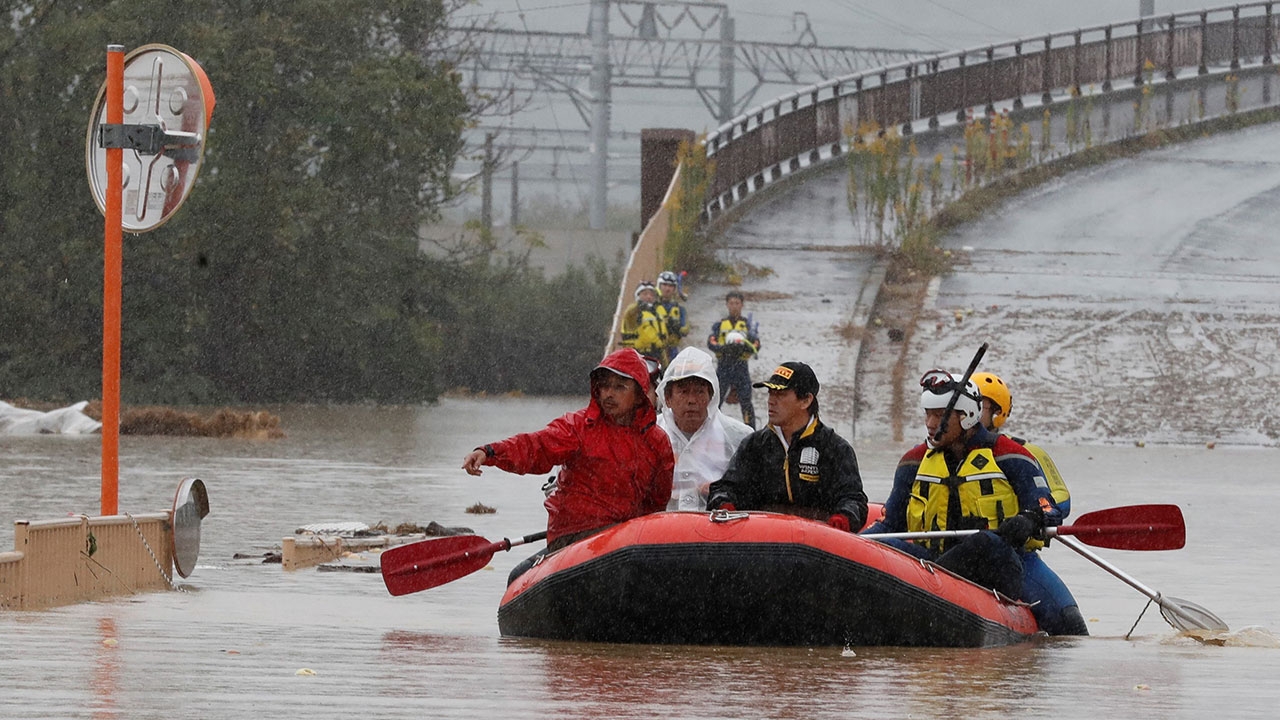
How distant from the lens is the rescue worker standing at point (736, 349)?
2269 centimetres

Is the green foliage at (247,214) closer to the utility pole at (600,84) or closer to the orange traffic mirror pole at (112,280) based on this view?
the utility pole at (600,84)

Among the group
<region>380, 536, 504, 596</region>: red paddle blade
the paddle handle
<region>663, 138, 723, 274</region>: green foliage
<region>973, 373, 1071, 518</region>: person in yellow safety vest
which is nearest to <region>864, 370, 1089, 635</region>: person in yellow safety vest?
<region>973, 373, 1071, 518</region>: person in yellow safety vest

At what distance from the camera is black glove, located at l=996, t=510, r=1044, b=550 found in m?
9.24

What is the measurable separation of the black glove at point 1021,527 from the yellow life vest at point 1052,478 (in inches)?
19.9

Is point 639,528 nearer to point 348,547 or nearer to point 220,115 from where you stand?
point 348,547

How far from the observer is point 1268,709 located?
6801 millimetres

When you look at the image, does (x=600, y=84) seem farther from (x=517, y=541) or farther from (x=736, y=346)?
(x=517, y=541)

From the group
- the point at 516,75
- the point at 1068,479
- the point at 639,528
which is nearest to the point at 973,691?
the point at 639,528

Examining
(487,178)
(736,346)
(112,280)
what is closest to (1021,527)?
(112,280)

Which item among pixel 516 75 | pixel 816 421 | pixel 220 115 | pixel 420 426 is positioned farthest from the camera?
pixel 516 75

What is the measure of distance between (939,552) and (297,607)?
304 cm

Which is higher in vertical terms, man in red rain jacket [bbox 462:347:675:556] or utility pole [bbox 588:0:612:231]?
utility pole [bbox 588:0:612:231]

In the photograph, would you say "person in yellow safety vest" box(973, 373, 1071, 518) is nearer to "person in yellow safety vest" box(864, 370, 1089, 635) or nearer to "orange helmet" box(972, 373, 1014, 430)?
"orange helmet" box(972, 373, 1014, 430)

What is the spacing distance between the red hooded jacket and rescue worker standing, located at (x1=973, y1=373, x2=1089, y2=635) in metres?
1.66
